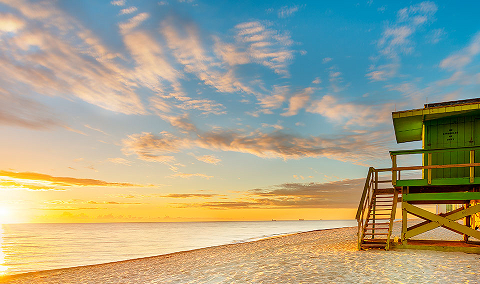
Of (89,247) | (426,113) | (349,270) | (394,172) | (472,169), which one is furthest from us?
(89,247)

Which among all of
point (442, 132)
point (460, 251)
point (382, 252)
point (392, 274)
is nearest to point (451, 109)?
point (442, 132)

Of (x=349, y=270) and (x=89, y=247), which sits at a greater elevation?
(x=349, y=270)

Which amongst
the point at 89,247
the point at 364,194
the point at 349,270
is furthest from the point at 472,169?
the point at 89,247

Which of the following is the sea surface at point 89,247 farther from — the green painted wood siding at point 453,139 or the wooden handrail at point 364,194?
the green painted wood siding at point 453,139

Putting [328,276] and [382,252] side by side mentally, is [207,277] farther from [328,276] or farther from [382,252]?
[382,252]

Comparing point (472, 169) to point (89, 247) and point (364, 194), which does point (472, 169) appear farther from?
point (89, 247)

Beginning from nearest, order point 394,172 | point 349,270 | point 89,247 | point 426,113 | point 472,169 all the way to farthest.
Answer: point 349,270 → point 472,169 → point 394,172 → point 426,113 → point 89,247

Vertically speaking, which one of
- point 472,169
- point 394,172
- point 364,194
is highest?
point 472,169

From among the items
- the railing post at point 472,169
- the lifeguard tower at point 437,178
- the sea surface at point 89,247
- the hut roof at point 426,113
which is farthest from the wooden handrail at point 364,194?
the sea surface at point 89,247

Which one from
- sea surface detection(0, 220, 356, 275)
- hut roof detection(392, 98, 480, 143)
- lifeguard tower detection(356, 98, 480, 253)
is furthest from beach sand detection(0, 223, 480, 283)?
sea surface detection(0, 220, 356, 275)

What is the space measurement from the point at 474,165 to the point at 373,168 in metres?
3.56

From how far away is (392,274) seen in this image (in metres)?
8.43

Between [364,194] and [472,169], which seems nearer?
[472,169]

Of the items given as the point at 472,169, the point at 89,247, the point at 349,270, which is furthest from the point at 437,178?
the point at 89,247
